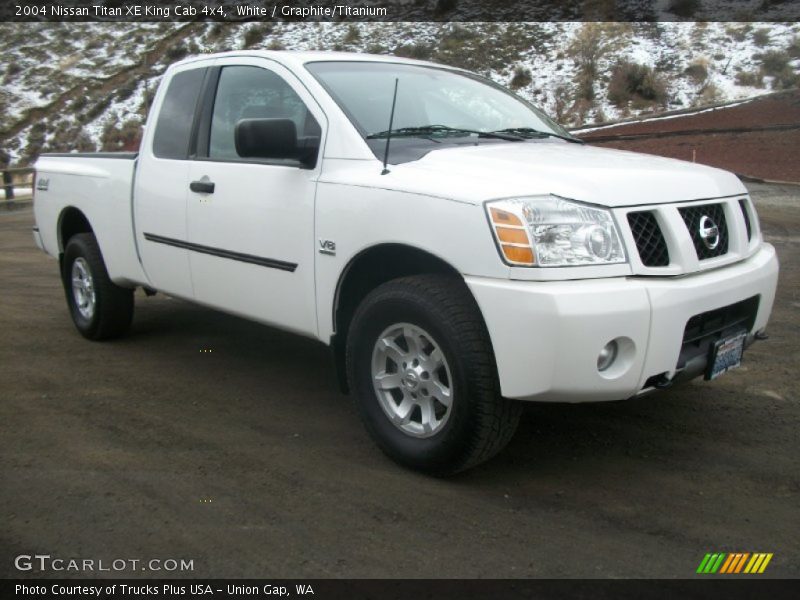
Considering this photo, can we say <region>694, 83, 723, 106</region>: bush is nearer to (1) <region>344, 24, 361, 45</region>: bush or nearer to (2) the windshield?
(1) <region>344, 24, 361, 45</region>: bush

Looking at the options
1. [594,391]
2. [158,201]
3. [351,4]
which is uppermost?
[351,4]

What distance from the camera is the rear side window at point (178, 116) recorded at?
486 centimetres

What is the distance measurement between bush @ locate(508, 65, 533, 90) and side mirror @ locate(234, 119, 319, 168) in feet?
77.4

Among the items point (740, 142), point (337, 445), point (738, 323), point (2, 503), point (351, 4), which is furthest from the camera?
point (351, 4)

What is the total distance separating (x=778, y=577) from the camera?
284cm

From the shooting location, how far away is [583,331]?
300 centimetres

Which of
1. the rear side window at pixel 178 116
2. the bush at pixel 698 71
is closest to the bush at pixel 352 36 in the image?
the bush at pixel 698 71

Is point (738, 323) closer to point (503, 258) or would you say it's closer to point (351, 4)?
point (503, 258)

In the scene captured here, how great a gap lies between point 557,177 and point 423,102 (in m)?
1.29

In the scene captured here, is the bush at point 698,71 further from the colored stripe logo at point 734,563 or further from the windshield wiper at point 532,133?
the colored stripe logo at point 734,563

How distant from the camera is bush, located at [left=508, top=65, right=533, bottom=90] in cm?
2658

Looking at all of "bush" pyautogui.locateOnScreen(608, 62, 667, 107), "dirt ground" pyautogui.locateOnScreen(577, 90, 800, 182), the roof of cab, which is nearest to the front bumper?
the roof of cab

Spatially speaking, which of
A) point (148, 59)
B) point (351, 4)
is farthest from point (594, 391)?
point (351, 4)
